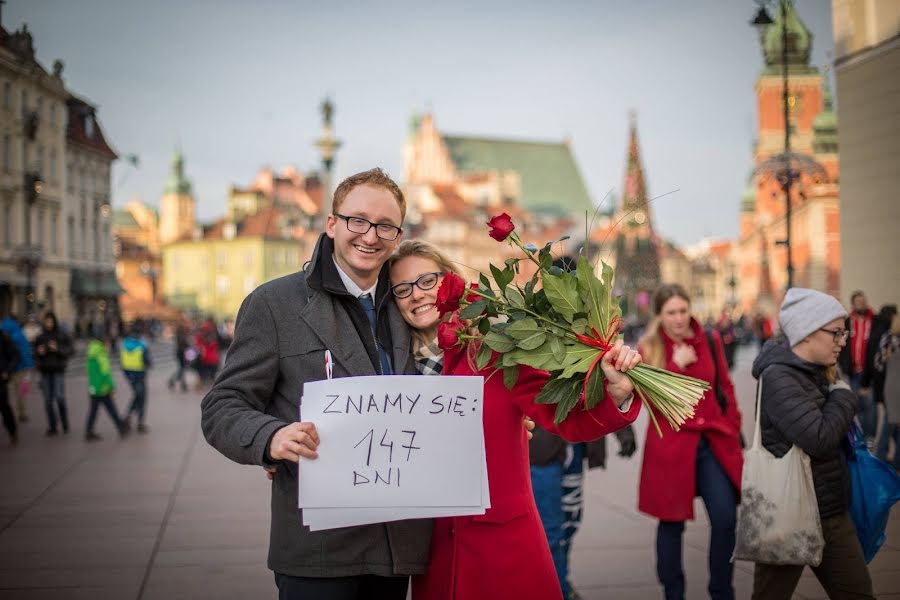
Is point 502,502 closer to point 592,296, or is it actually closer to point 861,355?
point 592,296

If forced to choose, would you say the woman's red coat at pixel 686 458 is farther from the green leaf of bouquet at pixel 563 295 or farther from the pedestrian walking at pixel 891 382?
the pedestrian walking at pixel 891 382

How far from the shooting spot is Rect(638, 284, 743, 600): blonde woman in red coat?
524 cm

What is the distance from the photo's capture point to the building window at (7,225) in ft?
51.0

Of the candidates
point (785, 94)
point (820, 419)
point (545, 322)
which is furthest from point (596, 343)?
point (785, 94)

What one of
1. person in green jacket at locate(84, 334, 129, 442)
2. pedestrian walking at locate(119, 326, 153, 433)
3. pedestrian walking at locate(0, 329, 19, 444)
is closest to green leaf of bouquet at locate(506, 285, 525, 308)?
pedestrian walking at locate(0, 329, 19, 444)

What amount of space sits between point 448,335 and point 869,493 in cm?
247

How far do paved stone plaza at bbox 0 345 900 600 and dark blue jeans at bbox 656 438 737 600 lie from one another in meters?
0.53

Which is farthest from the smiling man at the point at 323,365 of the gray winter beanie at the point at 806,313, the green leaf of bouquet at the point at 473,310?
the gray winter beanie at the point at 806,313

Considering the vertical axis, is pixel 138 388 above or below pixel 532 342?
below

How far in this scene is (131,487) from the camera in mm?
9523

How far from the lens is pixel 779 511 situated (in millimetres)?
3992

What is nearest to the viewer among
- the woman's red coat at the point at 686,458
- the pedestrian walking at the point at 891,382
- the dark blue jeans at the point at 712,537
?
the dark blue jeans at the point at 712,537

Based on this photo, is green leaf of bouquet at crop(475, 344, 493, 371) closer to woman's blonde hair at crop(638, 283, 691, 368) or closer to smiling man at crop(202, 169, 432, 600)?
smiling man at crop(202, 169, 432, 600)

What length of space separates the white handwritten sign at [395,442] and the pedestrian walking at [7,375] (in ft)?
37.1
